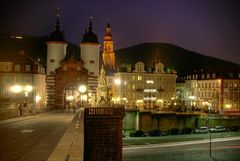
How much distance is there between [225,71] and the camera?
8219 cm

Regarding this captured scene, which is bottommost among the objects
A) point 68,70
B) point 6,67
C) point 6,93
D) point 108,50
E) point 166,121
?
point 166,121

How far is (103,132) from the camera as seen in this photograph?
15539 millimetres

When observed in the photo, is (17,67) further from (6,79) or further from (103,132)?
(103,132)

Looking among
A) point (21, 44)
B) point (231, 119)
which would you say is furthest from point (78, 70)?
point (21, 44)

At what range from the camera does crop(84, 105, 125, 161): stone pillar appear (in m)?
15.4

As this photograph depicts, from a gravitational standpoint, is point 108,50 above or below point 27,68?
above

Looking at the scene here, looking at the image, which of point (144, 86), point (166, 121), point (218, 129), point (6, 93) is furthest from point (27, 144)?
point (144, 86)

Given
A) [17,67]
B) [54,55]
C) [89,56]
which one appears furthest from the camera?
[89,56]

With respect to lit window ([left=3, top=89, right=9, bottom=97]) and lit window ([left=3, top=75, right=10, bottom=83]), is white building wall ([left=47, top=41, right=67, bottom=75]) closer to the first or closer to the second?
lit window ([left=3, top=75, right=10, bottom=83])

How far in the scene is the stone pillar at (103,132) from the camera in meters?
15.4

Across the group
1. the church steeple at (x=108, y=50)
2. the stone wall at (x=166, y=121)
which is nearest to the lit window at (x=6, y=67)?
the stone wall at (x=166, y=121)

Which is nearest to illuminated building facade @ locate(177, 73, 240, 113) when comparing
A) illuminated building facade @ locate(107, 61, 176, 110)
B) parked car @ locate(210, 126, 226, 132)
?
illuminated building facade @ locate(107, 61, 176, 110)

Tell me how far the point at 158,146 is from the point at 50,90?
24026 mm

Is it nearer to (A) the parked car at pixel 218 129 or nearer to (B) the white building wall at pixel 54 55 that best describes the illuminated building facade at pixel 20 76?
(B) the white building wall at pixel 54 55
